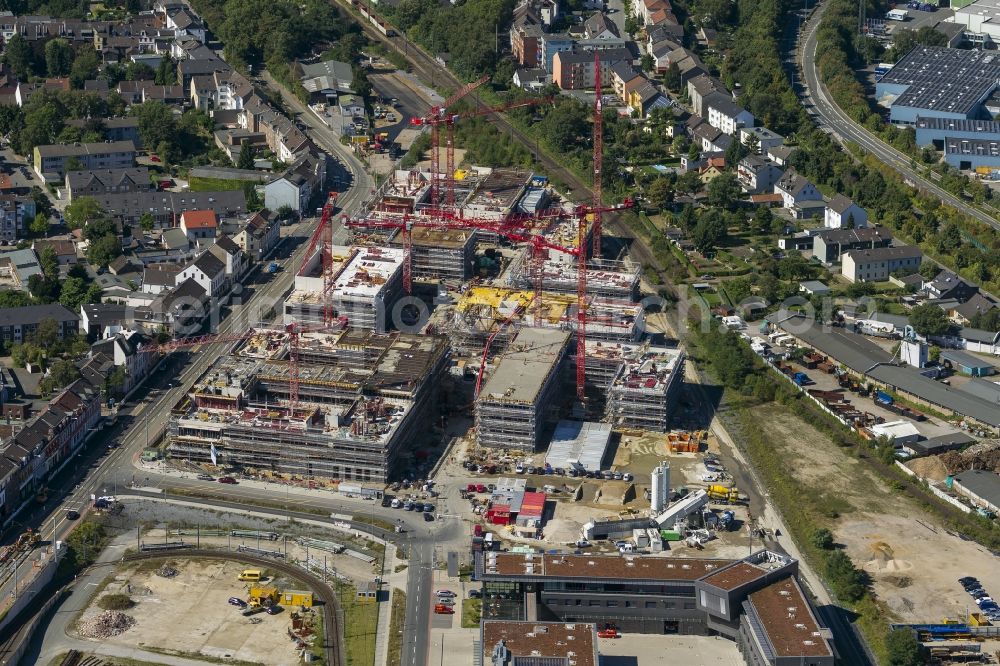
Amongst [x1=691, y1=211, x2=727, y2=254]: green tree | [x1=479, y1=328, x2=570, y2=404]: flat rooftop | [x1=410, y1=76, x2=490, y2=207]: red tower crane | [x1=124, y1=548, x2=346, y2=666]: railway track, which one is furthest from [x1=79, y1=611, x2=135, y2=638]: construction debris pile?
[x1=691, y1=211, x2=727, y2=254]: green tree

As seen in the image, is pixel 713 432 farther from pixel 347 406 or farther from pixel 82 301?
pixel 82 301

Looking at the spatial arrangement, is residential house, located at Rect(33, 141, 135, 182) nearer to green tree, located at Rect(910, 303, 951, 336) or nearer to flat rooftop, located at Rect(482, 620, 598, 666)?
green tree, located at Rect(910, 303, 951, 336)

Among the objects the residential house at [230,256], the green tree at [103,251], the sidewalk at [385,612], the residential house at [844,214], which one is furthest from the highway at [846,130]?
the sidewalk at [385,612]

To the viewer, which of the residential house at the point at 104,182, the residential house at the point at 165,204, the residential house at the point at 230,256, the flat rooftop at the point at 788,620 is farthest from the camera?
the residential house at the point at 104,182

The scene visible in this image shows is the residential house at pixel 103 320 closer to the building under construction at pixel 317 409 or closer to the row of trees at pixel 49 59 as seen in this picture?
the building under construction at pixel 317 409

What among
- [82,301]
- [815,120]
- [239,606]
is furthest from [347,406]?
[815,120]
